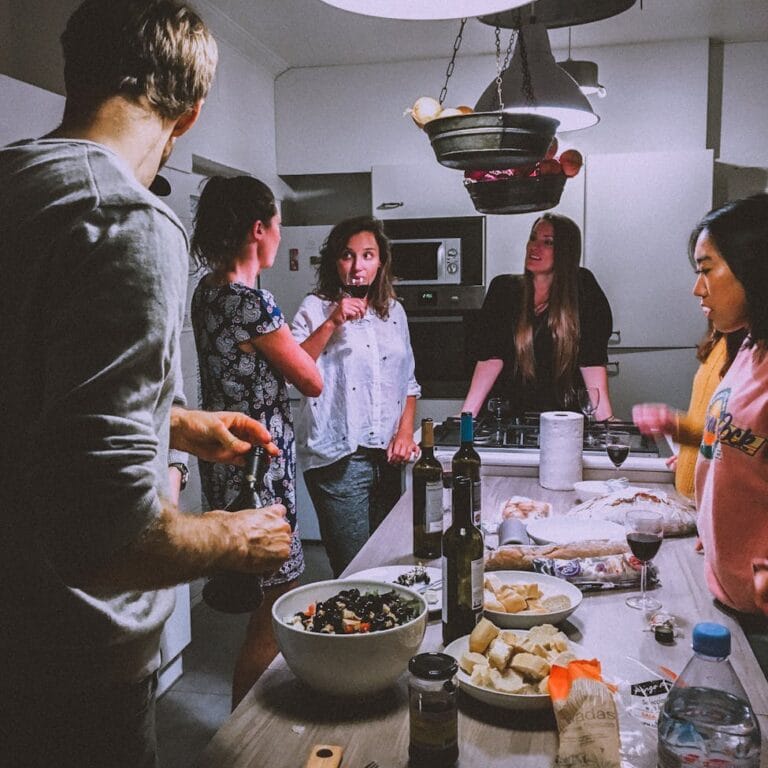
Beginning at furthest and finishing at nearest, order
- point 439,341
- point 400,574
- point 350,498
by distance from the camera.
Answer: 1. point 439,341
2. point 350,498
3. point 400,574

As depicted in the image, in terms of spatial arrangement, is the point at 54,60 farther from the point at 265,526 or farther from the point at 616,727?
the point at 616,727

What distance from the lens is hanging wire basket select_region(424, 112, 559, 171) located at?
1.51 metres

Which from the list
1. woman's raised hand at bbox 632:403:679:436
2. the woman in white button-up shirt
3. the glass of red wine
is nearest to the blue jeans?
the woman in white button-up shirt

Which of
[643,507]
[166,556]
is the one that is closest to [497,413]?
[643,507]

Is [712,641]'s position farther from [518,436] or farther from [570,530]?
[518,436]

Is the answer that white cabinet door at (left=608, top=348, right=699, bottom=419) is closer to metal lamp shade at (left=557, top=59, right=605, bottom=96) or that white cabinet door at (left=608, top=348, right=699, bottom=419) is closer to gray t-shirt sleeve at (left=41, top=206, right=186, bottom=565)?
metal lamp shade at (left=557, top=59, right=605, bottom=96)

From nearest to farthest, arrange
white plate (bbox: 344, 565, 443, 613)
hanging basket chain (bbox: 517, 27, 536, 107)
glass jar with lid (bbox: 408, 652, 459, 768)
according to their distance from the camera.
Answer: glass jar with lid (bbox: 408, 652, 459, 768)
white plate (bbox: 344, 565, 443, 613)
hanging basket chain (bbox: 517, 27, 536, 107)

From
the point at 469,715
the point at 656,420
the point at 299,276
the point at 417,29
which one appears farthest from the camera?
the point at 299,276

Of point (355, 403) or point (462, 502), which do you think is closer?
point (462, 502)

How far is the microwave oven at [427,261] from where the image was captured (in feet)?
13.8

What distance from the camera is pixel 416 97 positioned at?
4508 mm

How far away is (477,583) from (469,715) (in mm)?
209

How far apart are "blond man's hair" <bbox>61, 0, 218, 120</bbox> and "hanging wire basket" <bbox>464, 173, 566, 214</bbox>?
97cm

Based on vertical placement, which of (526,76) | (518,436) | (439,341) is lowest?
(518,436)
